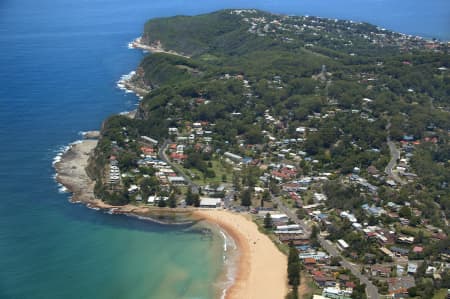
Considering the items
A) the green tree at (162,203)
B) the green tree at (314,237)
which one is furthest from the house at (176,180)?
the green tree at (314,237)

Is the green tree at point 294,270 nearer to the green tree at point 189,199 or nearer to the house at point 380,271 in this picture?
the house at point 380,271

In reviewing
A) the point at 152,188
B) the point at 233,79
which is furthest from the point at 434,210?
the point at 233,79

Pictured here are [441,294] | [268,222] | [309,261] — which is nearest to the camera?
[441,294]

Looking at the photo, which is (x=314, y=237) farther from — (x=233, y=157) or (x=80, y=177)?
(x=80, y=177)

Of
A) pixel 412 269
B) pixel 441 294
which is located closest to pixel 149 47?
pixel 412 269

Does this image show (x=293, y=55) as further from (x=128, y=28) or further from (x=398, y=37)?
(x=128, y=28)

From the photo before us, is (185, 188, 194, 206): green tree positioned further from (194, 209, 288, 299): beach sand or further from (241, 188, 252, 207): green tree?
(241, 188, 252, 207): green tree

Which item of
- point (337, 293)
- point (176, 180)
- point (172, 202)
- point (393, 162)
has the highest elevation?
point (393, 162)
